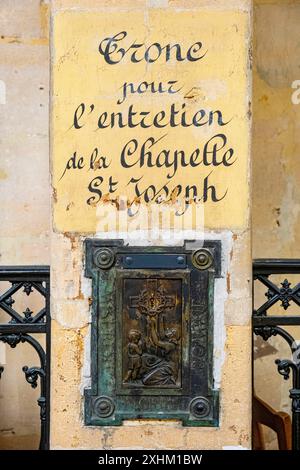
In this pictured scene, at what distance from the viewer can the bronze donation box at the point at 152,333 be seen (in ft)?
11.7

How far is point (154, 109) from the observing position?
11.7ft

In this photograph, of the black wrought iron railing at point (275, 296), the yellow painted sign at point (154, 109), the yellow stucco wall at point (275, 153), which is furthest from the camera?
the yellow stucco wall at point (275, 153)

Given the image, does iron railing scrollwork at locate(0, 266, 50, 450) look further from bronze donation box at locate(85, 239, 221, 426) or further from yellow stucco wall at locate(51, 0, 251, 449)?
bronze donation box at locate(85, 239, 221, 426)

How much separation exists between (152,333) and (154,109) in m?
1.09

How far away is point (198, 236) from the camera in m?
3.58

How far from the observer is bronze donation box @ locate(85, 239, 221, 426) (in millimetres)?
3570

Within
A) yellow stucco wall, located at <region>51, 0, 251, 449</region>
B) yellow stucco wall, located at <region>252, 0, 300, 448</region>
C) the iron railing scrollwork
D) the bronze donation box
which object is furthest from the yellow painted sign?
yellow stucco wall, located at <region>252, 0, 300, 448</region>

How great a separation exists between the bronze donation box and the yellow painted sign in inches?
8.6

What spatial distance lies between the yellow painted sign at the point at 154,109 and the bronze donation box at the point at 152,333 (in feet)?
0.72

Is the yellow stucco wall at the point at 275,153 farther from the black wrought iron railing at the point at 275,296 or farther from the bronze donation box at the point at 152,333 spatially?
the bronze donation box at the point at 152,333

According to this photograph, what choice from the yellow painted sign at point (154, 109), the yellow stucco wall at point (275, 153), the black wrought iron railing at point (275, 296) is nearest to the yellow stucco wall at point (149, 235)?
the yellow painted sign at point (154, 109)

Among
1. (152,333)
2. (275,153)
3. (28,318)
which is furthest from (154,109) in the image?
(275,153)
